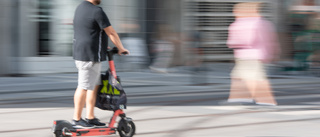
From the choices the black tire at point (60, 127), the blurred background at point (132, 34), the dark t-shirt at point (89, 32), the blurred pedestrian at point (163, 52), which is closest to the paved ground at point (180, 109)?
the black tire at point (60, 127)

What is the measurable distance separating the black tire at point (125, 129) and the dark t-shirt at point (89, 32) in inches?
25.5

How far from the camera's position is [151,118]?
7066 mm

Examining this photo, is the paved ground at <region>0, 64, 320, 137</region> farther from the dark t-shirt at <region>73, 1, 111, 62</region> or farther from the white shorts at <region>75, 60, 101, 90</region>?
the dark t-shirt at <region>73, 1, 111, 62</region>

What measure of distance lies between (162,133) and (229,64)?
1393cm

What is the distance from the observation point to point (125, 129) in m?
5.50

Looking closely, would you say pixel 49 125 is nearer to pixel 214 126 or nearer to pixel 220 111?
pixel 214 126

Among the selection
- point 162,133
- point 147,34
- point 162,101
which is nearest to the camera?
point 162,133

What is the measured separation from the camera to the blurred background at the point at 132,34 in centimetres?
1473

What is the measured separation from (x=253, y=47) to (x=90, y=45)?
3579mm

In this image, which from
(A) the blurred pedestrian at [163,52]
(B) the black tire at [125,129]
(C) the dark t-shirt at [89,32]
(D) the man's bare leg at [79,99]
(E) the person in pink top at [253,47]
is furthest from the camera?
(A) the blurred pedestrian at [163,52]

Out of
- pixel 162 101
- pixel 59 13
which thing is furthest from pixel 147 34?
pixel 162 101

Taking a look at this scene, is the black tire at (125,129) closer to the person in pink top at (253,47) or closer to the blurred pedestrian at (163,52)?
the person in pink top at (253,47)

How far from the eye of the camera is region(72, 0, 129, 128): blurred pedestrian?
17.2 ft

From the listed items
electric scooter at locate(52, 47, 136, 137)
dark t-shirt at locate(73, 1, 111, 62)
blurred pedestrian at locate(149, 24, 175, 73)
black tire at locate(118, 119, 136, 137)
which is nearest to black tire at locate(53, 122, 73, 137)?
electric scooter at locate(52, 47, 136, 137)
